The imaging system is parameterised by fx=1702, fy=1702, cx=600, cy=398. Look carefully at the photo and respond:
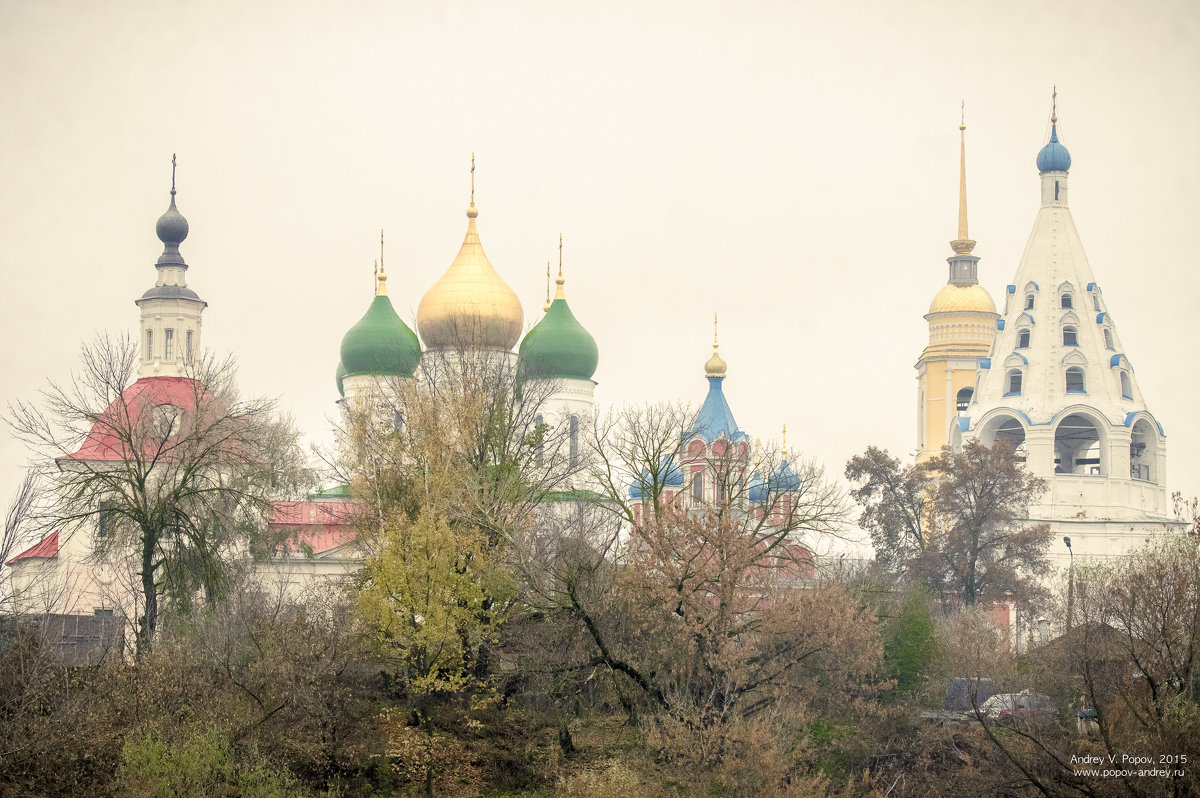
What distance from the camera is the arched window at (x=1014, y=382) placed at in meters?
46.7

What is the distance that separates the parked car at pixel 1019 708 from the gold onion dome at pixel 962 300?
27226 millimetres

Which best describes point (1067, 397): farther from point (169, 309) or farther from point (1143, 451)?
point (169, 309)

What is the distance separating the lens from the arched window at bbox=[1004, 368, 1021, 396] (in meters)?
46.7

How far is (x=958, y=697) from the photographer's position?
27922mm

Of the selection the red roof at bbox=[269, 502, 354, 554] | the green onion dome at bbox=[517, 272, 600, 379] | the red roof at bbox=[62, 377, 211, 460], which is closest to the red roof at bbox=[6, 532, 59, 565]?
the red roof at bbox=[62, 377, 211, 460]

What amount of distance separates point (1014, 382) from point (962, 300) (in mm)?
6660

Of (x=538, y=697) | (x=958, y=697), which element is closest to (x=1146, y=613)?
(x=958, y=697)

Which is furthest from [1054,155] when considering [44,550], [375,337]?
[44,550]

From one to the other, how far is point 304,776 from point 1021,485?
20292 mm

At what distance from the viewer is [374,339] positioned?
4347 cm

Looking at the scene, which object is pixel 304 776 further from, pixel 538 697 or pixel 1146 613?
pixel 1146 613

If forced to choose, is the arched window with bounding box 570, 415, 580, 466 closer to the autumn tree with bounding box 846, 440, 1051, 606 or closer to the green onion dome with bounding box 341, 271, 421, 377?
the green onion dome with bounding box 341, 271, 421, 377

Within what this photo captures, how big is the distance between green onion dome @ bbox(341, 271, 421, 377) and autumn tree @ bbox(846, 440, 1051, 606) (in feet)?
38.9

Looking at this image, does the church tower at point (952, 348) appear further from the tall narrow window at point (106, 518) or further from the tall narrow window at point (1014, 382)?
the tall narrow window at point (106, 518)
